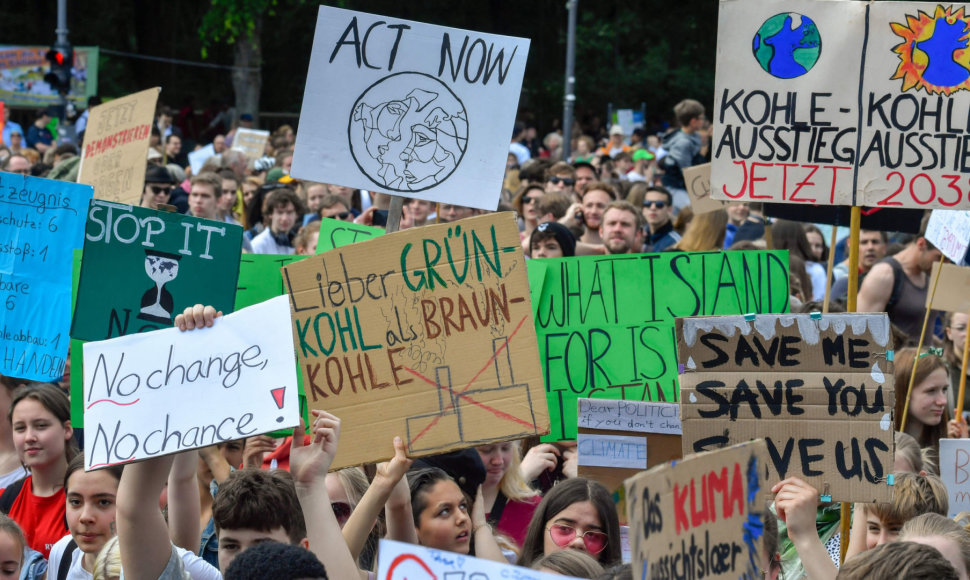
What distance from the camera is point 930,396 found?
18.9ft

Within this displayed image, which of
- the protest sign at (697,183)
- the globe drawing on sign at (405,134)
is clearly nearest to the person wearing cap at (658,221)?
the protest sign at (697,183)

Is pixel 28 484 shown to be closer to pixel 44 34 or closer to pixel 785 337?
pixel 785 337

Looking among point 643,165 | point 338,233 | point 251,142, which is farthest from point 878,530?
point 251,142

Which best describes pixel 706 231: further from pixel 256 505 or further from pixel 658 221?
pixel 256 505

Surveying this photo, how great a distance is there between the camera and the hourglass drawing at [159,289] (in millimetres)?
4180

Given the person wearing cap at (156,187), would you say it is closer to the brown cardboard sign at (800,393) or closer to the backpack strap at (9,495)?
the backpack strap at (9,495)

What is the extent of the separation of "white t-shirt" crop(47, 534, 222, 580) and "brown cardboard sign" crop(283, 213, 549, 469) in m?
0.61

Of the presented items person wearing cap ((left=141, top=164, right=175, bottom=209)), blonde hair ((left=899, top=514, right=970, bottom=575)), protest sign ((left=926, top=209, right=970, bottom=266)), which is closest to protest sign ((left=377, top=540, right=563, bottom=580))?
blonde hair ((left=899, top=514, right=970, bottom=575))

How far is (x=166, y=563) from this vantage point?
3.57 m

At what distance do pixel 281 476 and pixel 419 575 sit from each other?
1455mm

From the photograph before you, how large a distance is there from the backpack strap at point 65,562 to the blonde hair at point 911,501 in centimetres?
267

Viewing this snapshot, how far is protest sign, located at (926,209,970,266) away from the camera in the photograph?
638 cm

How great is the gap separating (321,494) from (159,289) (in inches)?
39.2

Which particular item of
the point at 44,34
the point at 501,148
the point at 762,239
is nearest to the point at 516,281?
the point at 501,148
